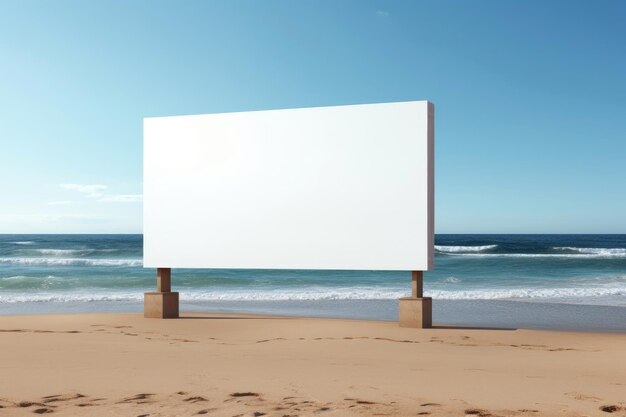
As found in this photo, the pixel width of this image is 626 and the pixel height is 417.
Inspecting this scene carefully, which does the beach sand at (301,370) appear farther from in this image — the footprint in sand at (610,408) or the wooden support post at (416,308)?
the wooden support post at (416,308)

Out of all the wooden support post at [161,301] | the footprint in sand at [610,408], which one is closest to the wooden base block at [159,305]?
the wooden support post at [161,301]

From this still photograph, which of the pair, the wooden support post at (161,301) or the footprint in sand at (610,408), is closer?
the footprint in sand at (610,408)

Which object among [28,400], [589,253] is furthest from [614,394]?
[589,253]

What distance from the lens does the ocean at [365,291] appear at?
1398 cm

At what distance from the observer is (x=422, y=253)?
9648 mm

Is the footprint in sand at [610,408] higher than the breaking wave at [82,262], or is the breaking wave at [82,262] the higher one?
the footprint in sand at [610,408]

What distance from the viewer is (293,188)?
402 inches

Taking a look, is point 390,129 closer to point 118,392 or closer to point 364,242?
point 364,242

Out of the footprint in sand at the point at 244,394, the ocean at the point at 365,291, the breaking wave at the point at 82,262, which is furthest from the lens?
the breaking wave at the point at 82,262

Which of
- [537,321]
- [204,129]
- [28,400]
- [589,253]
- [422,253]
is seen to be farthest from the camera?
[589,253]

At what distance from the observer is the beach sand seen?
5461 millimetres

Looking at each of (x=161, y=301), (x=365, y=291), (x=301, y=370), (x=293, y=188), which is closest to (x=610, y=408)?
(x=301, y=370)

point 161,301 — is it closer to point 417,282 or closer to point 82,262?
point 417,282

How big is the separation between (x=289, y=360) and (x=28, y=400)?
2902mm
